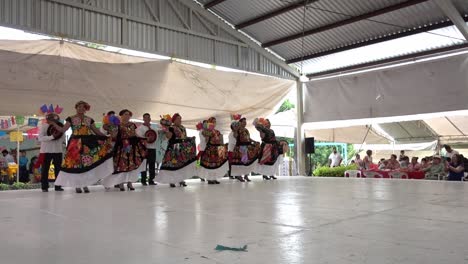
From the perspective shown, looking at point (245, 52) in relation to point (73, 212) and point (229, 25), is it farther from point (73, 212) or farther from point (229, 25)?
point (73, 212)

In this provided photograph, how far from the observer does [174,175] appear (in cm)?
616

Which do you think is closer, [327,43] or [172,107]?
[172,107]

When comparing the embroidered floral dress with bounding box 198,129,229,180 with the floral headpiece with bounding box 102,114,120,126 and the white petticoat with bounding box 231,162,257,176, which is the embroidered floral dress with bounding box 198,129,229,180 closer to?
the white petticoat with bounding box 231,162,257,176

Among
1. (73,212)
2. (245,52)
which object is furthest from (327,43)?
(73,212)

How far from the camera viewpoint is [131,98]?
849 cm

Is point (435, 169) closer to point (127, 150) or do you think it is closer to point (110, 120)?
point (127, 150)

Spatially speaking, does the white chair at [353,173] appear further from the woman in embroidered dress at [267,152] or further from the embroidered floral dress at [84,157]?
the embroidered floral dress at [84,157]

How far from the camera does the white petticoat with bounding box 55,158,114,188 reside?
5.05m

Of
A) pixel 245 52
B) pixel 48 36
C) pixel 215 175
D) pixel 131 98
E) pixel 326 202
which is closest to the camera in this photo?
pixel 326 202

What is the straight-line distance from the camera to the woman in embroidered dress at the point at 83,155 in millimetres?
5070

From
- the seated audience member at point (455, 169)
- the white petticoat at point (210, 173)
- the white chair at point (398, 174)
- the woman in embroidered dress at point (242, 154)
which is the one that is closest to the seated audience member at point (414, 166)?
the white chair at point (398, 174)

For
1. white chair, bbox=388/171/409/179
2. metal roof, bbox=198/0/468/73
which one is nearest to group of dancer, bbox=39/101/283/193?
metal roof, bbox=198/0/468/73

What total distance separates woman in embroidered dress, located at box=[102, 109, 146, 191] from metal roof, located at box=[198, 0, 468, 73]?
16.8 ft

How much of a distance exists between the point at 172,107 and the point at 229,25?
2.87 m
